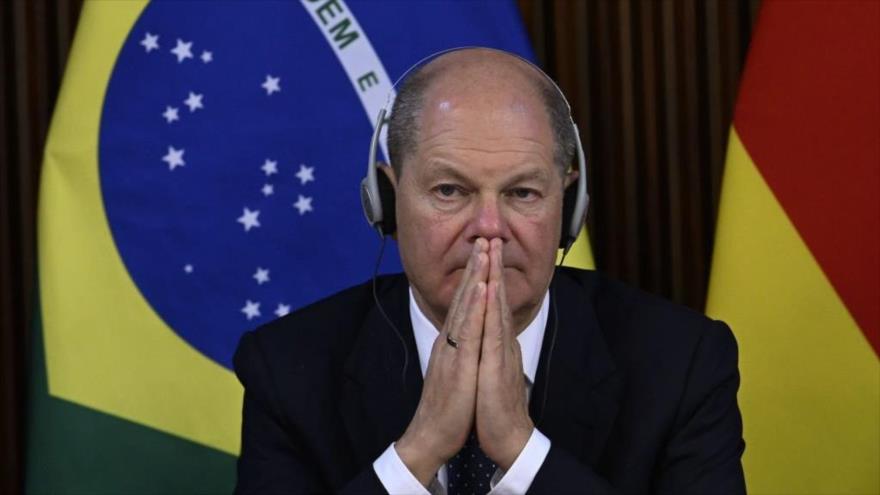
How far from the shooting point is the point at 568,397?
2.05 metres

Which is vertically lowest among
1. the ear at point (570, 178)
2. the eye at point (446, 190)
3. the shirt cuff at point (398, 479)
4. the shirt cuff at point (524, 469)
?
the shirt cuff at point (524, 469)

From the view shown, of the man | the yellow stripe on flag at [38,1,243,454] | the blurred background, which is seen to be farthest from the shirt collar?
the blurred background

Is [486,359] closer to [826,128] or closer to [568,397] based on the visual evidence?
[568,397]

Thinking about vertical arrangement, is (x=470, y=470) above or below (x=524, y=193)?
below

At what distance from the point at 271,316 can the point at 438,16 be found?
727 mm

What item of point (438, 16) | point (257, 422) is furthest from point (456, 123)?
point (438, 16)

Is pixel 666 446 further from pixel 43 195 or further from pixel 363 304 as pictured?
pixel 43 195

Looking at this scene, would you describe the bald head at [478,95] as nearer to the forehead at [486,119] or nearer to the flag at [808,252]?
the forehead at [486,119]

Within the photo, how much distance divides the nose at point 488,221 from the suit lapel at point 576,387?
0.30m

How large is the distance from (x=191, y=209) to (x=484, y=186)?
3.44 ft

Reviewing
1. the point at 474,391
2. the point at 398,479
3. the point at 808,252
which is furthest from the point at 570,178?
the point at 808,252

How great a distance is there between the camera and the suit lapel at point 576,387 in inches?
79.5

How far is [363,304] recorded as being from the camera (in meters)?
2.25

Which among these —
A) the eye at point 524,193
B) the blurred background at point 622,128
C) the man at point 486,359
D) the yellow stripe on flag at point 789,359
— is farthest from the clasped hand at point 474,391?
the blurred background at point 622,128
